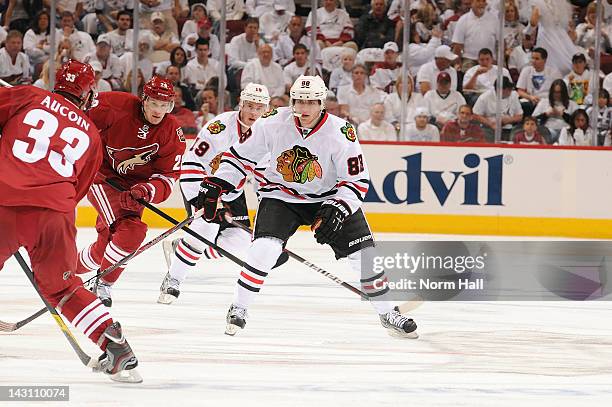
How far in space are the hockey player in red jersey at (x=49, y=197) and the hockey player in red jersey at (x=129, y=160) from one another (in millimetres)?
1525

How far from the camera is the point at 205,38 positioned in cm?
853

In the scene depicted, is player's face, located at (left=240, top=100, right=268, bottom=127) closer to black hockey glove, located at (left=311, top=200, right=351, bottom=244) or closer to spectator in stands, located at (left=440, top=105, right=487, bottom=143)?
black hockey glove, located at (left=311, top=200, right=351, bottom=244)

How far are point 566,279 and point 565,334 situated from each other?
1.62 m

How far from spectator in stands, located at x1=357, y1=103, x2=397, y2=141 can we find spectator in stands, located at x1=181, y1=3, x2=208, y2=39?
56.7 inches

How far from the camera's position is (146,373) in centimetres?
363

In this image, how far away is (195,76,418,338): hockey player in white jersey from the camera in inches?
174

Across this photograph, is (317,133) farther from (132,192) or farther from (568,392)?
(568,392)

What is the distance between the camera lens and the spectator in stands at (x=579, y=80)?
832 centimetres

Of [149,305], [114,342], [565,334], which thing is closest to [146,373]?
[114,342]

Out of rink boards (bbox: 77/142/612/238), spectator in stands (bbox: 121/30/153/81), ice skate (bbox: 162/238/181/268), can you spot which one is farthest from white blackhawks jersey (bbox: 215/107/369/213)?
spectator in stands (bbox: 121/30/153/81)

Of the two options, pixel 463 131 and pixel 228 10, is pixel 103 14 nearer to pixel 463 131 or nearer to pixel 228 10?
pixel 228 10

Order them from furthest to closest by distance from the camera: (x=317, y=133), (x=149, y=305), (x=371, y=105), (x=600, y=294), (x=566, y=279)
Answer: (x=371, y=105)
(x=566, y=279)
(x=600, y=294)
(x=149, y=305)
(x=317, y=133)

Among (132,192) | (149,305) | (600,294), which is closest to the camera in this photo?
(132,192)

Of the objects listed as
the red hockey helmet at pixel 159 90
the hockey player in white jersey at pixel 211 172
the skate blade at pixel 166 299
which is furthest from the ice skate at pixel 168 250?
the red hockey helmet at pixel 159 90
